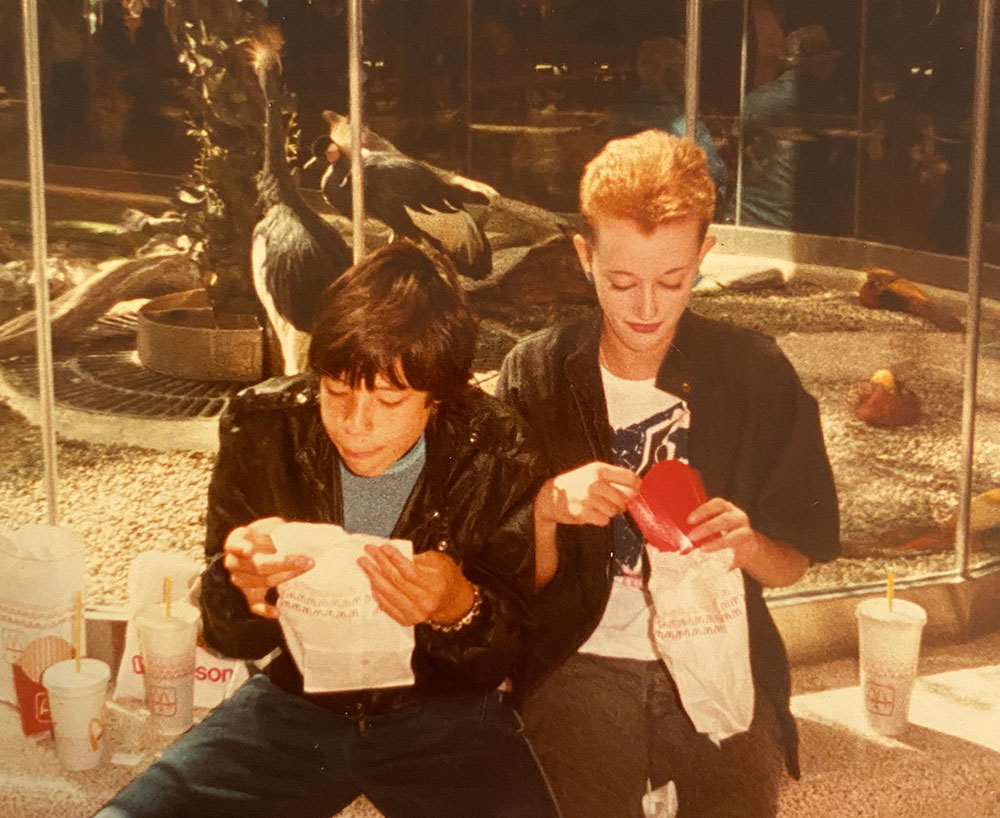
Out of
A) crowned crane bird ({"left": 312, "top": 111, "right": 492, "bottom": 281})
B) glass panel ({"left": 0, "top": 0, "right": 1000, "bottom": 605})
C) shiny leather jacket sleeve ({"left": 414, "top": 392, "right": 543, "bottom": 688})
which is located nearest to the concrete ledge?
glass panel ({"left": 0, "top": 0, "right": 1000, "bottom": 605})

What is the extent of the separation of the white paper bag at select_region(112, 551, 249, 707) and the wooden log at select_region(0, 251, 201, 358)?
1.19 ft

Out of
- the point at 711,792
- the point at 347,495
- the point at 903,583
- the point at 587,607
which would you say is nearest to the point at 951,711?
the point at 903,583

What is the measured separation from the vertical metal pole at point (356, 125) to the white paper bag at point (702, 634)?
24.4 inches

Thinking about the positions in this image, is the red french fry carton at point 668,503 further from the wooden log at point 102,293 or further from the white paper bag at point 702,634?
the wooden log at point 102,293

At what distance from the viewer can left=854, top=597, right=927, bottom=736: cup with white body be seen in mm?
1888

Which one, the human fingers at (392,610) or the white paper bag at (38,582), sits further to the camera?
the white paper bag at (38,582)

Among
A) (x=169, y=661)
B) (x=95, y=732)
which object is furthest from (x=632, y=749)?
(x=95, y=732)

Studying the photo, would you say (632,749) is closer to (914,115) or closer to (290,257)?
(290,257)

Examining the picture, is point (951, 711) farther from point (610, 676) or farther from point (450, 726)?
point (450, 726)

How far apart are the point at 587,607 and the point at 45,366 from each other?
880mm

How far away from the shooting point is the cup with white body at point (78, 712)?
5.87 ft

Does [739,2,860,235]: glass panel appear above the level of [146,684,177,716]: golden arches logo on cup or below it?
above

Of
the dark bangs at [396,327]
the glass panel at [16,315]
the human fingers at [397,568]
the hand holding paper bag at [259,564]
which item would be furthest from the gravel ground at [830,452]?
the human fingers at [397,568]

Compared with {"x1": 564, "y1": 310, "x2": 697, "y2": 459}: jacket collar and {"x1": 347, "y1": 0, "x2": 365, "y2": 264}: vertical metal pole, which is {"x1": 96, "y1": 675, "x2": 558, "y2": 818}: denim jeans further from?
{"x1": 347, "y1": 0, "x2": 365, "y2": 264}: vertical metal pole
